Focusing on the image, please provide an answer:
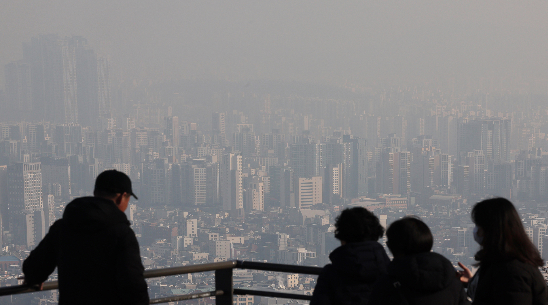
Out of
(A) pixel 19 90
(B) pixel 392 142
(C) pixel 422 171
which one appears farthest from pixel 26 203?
(B) pixel 392 142

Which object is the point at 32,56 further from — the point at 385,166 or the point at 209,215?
the point at 385,166

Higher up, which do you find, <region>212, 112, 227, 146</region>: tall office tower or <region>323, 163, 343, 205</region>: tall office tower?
<region>212, 112, 227, 146</region>: tall office tower

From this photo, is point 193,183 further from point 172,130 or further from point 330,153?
point 330,153

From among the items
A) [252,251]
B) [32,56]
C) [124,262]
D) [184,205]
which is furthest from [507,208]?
[32,56]

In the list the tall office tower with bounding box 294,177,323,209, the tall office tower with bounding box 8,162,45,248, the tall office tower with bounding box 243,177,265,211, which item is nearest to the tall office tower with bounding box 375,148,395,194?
the tall office tower with bounding box 294,177,323,209

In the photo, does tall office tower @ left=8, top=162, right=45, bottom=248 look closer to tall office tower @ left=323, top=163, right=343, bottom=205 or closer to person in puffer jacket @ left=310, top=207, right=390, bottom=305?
tall office tower @ left=323, top=163, right=343, bottom=205

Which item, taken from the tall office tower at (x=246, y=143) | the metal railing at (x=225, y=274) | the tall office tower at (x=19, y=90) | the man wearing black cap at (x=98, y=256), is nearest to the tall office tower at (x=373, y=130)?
the tall office tower at (x=246, y=143)
